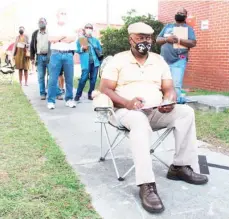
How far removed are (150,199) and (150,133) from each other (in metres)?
0.55

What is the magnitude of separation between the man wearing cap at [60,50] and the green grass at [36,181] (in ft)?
5.97

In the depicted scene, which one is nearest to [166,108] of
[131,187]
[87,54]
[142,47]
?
[142,47]

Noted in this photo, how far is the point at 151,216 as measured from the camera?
2.69m

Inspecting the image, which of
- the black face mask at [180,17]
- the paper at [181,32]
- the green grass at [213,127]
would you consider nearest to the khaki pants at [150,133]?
the green grass at [213,127]

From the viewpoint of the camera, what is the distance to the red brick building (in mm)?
8289

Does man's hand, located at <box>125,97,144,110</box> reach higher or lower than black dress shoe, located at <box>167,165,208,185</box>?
higher

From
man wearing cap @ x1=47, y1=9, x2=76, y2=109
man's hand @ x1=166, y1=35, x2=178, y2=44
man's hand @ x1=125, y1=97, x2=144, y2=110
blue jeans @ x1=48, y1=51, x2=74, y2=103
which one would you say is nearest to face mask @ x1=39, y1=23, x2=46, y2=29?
man wearing cap @ x1=47, y1=9, x2=76, y2=109

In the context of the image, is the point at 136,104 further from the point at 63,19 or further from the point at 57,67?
the point at 63,19

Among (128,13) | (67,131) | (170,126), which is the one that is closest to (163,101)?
(170,126)

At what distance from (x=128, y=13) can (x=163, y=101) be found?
815 centimetres

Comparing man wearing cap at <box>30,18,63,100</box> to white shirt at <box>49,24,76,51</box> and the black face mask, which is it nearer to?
white shirt at <box>49,24,76,51</box>

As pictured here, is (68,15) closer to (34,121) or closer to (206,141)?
(34,121)

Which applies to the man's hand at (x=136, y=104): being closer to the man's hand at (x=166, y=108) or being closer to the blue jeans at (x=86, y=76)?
the man's hand at (x=166, y=108)

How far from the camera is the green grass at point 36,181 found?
2.68 meters
